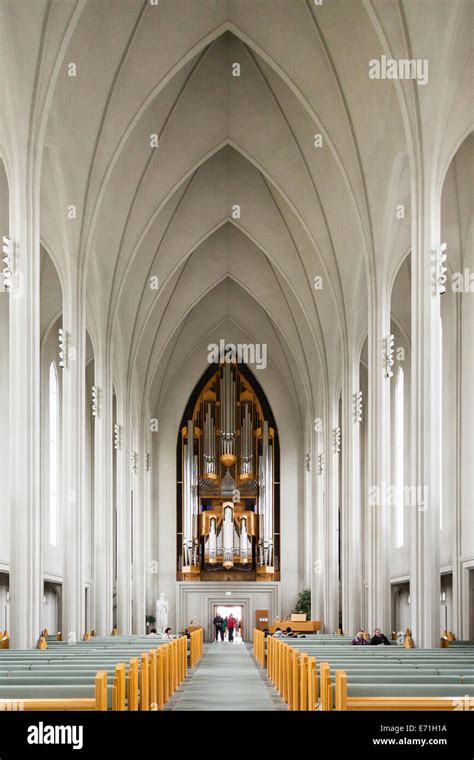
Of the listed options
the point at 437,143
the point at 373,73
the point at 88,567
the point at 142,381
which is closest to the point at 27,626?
the point at 437,143

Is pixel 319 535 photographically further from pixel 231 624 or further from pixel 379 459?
pixel 379 459

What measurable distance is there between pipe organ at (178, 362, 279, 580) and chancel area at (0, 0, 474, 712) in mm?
138

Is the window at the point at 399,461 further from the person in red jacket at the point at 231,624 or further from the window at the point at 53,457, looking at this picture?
the person in red jacket at the point at 231,624

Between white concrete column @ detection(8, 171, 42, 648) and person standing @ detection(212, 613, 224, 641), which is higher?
white concrete column @ detection(8, 171, 42, 648)

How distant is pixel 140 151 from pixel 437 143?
11576mm

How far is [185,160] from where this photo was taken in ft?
101

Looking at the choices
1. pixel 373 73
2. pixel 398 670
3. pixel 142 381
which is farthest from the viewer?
pixel 142 381

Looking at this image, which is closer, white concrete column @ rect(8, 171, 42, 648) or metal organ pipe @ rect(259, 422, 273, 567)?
white concrete column @ rect(8, 171, 42, 648)

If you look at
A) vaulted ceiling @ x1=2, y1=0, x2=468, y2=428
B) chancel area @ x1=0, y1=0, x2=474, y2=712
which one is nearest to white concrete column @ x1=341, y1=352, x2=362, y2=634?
chancel area @ x1=0, y1=0, x2=474, y2=712

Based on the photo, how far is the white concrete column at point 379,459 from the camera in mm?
25703

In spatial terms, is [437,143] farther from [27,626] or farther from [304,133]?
[27,626]

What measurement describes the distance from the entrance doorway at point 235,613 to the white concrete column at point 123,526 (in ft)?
32.1

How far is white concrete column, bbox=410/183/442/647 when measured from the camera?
782 inches

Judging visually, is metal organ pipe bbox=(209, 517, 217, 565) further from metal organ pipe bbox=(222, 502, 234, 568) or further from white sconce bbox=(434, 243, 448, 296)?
white sconce bbox=(434, 243, 448, 296)
